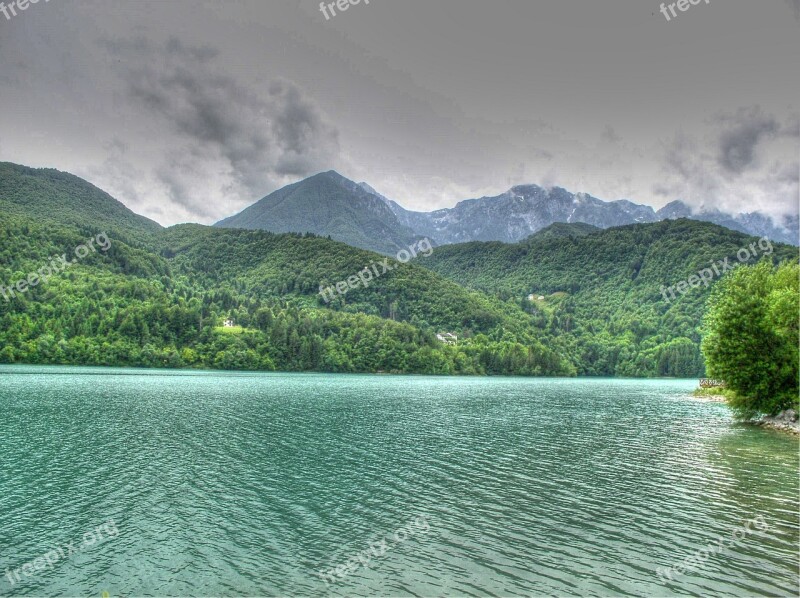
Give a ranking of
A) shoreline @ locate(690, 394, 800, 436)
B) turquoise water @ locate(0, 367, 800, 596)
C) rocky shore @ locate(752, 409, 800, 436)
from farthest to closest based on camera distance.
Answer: rocky shore @ locate(752, 409, 800, 436) < shoreline @ locate(690, 394, 800, 436) < turquoise water @ locate(0, 367, 800, 596)

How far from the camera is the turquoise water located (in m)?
17.8

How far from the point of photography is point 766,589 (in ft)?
55.6

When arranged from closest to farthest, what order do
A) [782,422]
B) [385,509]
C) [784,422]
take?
[385,509]
[784,422]
[782,422]

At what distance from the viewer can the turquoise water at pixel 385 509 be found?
58.3 feet

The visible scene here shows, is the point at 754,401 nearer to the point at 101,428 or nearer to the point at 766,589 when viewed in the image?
the point at 766,589

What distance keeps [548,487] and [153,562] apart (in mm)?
20516

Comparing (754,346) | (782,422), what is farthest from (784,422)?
(754,346)

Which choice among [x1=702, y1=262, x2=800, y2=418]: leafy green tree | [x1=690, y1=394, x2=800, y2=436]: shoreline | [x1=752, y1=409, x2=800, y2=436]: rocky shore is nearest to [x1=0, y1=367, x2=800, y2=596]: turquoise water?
[x1=690, y1=394, x2=800, y2=436]: shoreline

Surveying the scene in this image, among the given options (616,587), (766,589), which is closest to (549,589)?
(616,587)

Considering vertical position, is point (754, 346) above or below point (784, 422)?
above

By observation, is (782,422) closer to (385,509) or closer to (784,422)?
(784,422)

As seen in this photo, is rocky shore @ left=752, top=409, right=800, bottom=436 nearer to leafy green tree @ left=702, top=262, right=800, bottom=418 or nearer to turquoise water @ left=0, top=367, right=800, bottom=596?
leafy green tree @ left=702, top=262, right=800, bottom=418

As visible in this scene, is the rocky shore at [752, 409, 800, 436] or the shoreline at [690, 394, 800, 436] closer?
the shoreline at [690, 394, 800, 436]

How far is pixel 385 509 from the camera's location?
84.1 ft
